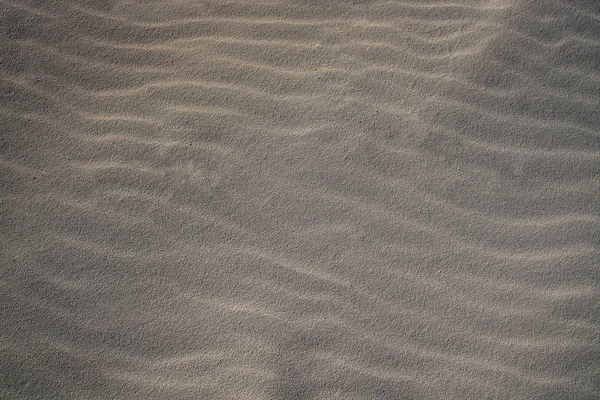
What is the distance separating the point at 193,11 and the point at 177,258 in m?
1.39

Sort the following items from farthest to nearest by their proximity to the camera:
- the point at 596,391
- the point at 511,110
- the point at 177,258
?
the point at 511,110, the point at 177,258, the point at 596,391

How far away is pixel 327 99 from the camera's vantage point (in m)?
3.35

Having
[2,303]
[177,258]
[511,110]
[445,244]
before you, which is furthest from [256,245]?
[511,110]

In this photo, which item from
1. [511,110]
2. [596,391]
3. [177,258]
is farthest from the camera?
A: [511,110]

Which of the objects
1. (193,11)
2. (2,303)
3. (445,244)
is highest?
(193,11)

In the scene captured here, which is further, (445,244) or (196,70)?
(196,70)

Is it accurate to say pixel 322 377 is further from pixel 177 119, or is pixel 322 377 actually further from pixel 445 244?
pixel 177 119

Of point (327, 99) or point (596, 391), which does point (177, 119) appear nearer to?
point (327, 99)

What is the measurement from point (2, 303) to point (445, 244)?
2.18m

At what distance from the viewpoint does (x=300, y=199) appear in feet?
10.5

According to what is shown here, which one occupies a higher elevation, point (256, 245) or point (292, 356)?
point (256, 245)

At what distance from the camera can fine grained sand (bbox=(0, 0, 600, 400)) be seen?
9.71 feet

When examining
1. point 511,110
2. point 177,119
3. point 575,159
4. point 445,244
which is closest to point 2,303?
point 177,119

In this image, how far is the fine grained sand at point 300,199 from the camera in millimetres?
2959
